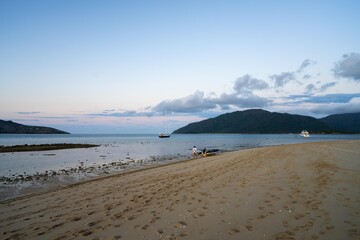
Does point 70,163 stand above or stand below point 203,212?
below

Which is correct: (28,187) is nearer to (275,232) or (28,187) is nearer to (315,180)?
(275,232)

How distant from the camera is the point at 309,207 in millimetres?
8539

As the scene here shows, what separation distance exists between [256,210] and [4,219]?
961cm

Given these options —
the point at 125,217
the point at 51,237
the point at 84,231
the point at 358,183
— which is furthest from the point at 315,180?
the point at 51,237

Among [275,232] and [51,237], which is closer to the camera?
[275,232]

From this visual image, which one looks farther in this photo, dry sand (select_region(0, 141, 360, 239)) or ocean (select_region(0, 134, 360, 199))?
ocean (select_region(0, 134, 360, 199))

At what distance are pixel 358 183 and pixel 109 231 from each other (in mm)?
11979

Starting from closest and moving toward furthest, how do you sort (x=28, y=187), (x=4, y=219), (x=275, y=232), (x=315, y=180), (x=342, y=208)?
(x=275, y=232) < (x=342, y=208) < (x=4, y=219) < (x=315, y=180) < (x=28, y=187)

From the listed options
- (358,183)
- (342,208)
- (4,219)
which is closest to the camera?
(342,208)

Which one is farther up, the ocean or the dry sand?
the dry sand

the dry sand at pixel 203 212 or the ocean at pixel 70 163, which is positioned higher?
the dry sand at pixel 203 212

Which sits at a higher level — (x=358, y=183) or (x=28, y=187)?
(x=358, y=183)

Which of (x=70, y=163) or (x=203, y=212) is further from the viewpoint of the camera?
(x=70, y=163)

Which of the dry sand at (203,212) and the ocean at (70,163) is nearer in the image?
the dry sand at (203,212)
